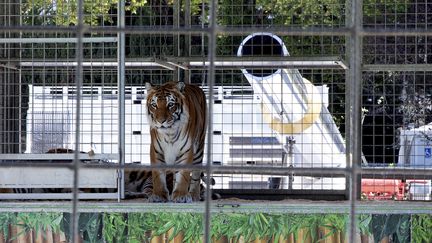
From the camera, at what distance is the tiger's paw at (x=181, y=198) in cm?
696

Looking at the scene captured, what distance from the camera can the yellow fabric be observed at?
26.3 feet

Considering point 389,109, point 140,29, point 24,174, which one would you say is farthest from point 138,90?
point 140,29

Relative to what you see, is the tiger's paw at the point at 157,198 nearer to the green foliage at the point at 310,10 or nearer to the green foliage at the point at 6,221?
the green foliage at the point at 6,221

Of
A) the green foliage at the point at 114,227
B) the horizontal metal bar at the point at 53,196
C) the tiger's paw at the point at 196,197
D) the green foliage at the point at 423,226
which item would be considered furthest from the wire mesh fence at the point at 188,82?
the green foliage at the point at 423,226

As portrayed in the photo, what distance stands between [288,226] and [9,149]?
7.12 feet

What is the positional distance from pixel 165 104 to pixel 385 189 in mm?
3246

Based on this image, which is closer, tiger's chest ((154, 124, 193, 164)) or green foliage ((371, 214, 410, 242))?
green foliage ((371, 214, 410, 242))

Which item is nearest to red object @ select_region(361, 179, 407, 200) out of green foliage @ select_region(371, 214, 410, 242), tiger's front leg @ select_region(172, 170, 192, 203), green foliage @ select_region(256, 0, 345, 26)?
green foliage @ select_region(256, 0, 345, 26)

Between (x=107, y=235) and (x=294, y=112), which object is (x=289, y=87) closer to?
(x=294, y=112)

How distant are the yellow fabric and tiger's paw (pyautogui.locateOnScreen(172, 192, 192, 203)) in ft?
3.89

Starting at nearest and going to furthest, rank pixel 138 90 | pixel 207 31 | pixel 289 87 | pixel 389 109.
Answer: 1. pixel 207 31
2. pixel 289 87
3. pixel 138 90
4. pixel 389 109

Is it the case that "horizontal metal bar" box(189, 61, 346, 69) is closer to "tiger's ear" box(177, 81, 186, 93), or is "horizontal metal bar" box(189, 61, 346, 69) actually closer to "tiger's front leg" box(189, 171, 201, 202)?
"tiger's ear" box(177, 81, 186, 93)

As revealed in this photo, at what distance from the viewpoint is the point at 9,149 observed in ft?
23.9

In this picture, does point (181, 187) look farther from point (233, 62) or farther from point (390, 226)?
point (390, 226)
